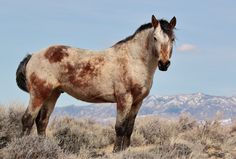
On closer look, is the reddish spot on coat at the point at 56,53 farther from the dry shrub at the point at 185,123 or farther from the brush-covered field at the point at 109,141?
the dry shrub at the point at 185,123

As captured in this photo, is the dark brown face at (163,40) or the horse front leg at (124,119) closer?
the dark brown face at (163,40)

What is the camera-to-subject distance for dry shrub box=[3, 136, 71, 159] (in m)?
8.46

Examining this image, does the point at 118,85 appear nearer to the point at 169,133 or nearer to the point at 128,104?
the point at 128,104

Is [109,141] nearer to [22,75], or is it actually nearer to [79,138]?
[79,138]

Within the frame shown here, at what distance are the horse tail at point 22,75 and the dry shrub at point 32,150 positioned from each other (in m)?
2.92

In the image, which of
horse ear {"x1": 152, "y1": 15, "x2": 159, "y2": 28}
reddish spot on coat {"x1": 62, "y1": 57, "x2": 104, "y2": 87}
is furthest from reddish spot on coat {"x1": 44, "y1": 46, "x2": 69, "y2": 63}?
horse ear {"x1": 152, "y1": 15, "x2": 159, "y2": 28}

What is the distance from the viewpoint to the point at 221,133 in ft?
45.6

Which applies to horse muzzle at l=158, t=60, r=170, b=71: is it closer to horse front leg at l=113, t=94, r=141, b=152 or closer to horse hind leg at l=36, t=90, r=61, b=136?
horse front leg at l=113, t=94, r=141, b=152

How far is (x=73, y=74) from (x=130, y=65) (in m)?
1.27

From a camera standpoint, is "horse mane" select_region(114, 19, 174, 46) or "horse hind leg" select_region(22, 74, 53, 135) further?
"horse hind leg" select_region(22, 74, 53, 135)

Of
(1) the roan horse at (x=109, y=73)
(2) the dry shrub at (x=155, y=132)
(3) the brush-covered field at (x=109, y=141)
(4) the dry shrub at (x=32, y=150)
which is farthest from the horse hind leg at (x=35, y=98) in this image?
(2) the dry shrub at (x=155, y=132)

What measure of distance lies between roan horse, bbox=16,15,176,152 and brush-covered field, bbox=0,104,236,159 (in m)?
0.76

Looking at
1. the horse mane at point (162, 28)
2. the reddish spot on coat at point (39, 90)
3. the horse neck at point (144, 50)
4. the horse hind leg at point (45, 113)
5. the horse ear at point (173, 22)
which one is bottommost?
the horse hind leg at point (45, 113)

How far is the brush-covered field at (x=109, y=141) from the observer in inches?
346
